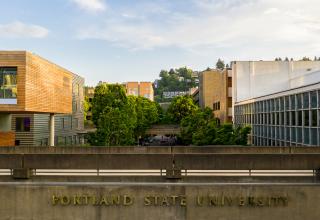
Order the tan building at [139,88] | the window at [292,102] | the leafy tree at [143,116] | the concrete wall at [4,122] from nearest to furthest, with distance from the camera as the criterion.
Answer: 1. the window at [292,102]
2. the concrete wall at [4,122]
3. the leafy tree at [143,116]
4. the tan building at [139,88]

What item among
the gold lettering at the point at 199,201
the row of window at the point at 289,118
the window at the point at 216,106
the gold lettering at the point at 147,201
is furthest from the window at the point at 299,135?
the window at the point at 216,106

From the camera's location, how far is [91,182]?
11734 mm

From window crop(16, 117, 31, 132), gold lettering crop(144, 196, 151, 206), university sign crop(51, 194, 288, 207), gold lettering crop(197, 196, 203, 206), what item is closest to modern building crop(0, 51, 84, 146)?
window crop(16, 117, 31, 132)

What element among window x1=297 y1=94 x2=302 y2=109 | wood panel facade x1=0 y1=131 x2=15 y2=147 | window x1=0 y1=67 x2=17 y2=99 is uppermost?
window x1=0 y1=67 x2=17 y2=99

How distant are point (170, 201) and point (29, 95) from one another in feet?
80.3

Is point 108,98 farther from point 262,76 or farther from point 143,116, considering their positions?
point 262,76

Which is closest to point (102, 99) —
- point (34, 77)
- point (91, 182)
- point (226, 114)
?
point (226, 114)

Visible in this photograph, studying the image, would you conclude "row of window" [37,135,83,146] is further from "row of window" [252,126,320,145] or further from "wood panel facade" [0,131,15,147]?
"row of window" [252,126,320,145]

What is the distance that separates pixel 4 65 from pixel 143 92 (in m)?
146

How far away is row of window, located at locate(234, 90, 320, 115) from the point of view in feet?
84.1

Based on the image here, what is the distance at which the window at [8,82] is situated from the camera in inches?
1231

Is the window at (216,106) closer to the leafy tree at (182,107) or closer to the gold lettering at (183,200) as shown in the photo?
the leafy tree at (182,107)

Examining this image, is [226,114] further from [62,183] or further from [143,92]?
[143,92]

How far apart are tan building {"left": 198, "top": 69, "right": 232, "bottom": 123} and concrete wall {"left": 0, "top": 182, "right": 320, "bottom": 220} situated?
52733 mm
